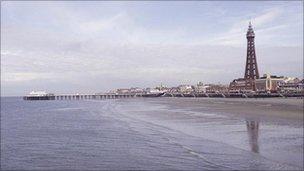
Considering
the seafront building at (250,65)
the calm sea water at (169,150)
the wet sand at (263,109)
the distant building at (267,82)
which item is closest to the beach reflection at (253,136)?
the calm sea water at (169,150)

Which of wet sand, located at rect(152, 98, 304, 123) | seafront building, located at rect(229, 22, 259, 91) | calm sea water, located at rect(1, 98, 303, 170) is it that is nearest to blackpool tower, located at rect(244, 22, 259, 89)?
seafront building, located at rect(229, 22, 259, 91)

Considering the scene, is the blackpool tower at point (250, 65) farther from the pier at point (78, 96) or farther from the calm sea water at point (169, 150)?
the calm sea water at point (169, 150)

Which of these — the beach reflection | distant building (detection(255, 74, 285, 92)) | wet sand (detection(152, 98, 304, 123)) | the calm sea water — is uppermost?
distant building (detection(255, 74, 285, 92))

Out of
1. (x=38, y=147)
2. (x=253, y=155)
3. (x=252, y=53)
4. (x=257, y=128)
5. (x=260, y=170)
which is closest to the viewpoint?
(x=260, y=170)

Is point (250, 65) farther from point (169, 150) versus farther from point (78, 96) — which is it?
point (169, 150)

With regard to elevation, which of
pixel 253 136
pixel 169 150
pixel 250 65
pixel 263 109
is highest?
pixel 250 65

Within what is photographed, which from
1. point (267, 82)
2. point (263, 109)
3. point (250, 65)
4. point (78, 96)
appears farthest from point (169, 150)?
point (78, 96)

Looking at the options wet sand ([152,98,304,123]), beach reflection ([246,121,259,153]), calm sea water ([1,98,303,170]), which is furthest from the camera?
wet sand ([152,98,304,123])

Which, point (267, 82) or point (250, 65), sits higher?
point (250, 65)

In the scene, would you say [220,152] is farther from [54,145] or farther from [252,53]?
[252,53]

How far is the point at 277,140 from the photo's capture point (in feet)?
61.6

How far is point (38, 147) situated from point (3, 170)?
20.1ft

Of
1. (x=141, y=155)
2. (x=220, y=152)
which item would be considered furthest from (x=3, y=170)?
(x=220, y=152)

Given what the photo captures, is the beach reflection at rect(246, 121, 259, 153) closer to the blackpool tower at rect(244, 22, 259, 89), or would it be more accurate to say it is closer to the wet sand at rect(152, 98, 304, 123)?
the wet sand at rect(152, 98, 304, 123)
